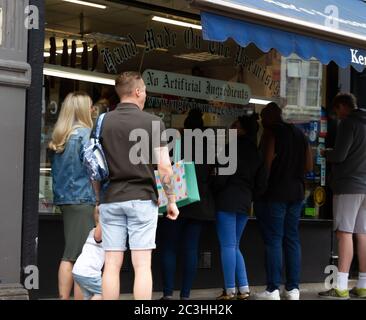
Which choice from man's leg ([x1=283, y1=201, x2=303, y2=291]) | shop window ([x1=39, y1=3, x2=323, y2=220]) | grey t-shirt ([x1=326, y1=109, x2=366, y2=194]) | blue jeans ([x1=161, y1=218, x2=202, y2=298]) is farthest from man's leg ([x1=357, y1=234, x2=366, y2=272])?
blue jeans ([x1=161, y1=218, x2=202, y2=298])

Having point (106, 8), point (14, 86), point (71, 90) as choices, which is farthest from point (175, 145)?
point (14, 86)

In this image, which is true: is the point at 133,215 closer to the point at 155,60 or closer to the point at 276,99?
the point at 155,60

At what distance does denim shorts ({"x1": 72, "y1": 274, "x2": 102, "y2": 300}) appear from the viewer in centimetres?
558

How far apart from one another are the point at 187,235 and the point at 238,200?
604 mm

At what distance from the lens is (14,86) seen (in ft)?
18.4

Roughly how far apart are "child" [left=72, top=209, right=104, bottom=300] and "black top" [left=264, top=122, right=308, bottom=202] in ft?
8.38

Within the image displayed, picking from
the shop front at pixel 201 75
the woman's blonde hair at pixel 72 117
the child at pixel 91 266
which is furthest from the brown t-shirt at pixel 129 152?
the shop front at pixel 201 75

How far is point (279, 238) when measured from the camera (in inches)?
303

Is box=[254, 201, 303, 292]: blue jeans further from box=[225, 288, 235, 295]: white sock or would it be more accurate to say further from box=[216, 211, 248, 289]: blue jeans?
box=[225, 288, 235, 295]: white sock

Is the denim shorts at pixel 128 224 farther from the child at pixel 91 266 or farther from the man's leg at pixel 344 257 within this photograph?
the man's leg at pixel 344 257

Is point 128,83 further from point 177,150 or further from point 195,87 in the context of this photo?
point 195,87

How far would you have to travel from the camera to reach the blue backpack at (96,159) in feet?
18.2

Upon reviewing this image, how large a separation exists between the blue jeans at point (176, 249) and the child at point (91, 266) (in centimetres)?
163
